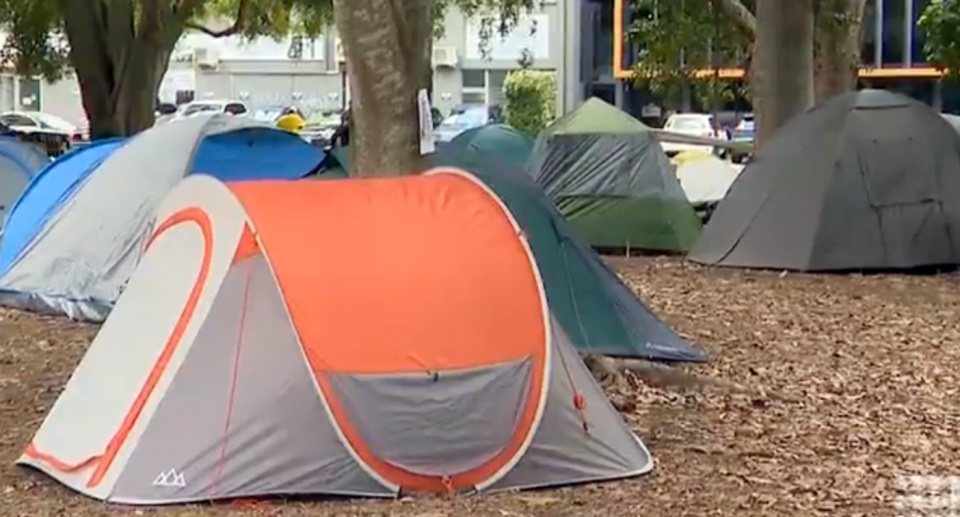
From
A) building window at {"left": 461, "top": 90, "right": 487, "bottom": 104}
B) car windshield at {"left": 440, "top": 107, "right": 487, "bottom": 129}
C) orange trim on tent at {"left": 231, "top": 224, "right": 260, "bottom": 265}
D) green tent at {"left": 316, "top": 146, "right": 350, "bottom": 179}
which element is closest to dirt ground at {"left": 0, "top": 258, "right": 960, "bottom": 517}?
orange trim on tent at {"left": 231, "top": 224, "right": 260, "bottom": 265}

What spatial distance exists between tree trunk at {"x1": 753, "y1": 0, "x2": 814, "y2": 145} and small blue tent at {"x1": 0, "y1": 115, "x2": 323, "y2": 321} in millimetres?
4419

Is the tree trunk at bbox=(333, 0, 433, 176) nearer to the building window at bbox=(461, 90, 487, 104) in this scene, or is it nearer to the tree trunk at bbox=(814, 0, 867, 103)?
the tree trunk at bbox=(814, 0, 867, 103)

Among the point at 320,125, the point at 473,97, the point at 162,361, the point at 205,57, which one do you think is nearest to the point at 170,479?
the point at 162,361

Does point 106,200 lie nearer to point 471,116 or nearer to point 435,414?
point 435,414

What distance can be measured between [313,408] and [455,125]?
98.2 ft

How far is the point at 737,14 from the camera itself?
15969 millimetres

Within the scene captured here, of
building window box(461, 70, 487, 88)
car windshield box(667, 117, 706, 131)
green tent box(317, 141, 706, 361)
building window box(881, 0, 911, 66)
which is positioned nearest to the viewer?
green tent box(317, 141, 706, 361)

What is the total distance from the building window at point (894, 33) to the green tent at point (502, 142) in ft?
78.4

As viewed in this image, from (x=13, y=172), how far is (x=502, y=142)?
4.88m

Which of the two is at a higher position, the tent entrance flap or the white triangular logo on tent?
the tent entrance flap

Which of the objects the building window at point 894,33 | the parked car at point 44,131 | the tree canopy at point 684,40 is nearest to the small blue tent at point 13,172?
the tree canopy at point 684,40

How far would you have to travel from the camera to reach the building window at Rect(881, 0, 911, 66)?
3828 cm

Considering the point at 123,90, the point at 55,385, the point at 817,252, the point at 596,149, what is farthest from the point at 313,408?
the point at 123,90

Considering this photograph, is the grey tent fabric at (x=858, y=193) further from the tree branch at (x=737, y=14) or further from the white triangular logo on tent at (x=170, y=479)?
the white triangular logo on tent at (x=170, y=479)
